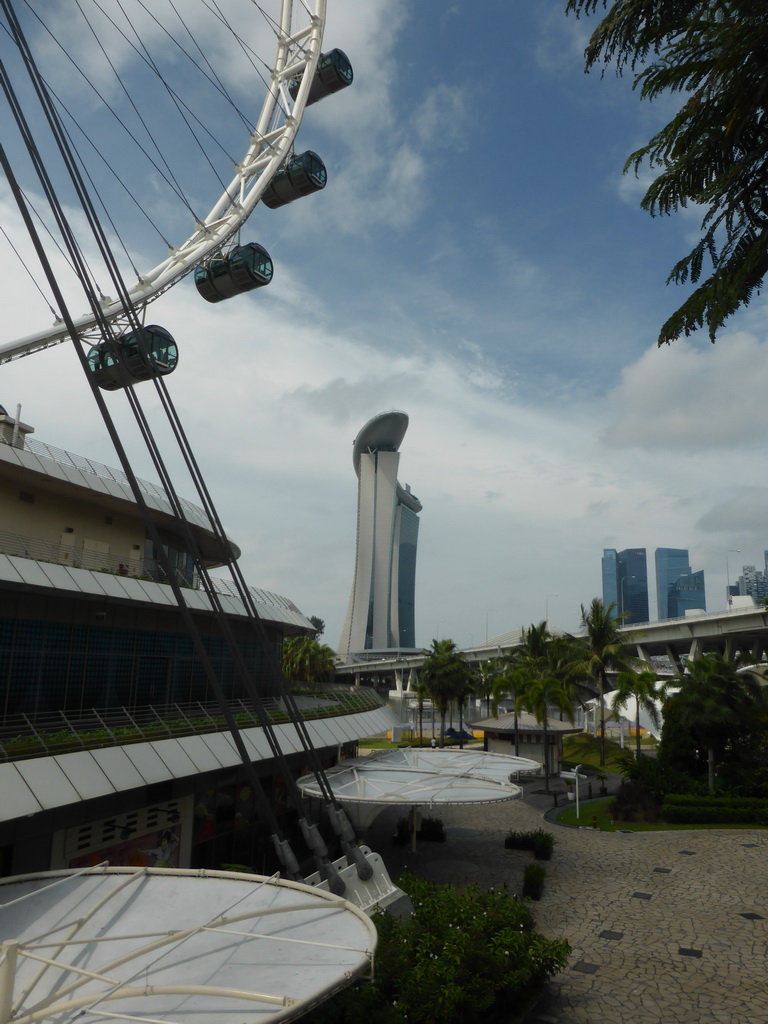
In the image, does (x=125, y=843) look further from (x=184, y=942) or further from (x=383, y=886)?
(x=184, y=942)

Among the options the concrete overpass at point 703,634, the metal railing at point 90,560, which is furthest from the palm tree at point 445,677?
the metal railing at point 90,560

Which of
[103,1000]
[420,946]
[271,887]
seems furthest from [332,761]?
[103,1000]

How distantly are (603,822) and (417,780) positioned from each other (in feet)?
50.7

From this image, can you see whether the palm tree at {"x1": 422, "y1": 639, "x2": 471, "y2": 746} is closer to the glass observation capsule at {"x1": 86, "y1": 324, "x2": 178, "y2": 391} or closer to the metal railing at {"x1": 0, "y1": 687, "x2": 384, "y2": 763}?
the metal railing at {"x1": 0, "y1": 687, "x2": 384, "y2": 763}

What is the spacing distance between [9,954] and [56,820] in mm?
14067

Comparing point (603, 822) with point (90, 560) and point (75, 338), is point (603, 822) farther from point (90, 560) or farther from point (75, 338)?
point (75, 338)

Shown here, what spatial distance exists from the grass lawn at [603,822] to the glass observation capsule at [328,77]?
4256 centimetres

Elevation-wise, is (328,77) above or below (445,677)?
above

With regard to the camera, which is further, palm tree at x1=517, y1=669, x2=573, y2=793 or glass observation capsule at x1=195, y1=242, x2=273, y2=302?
palm tree at x1=517, y1=669, x2=573, y2=793

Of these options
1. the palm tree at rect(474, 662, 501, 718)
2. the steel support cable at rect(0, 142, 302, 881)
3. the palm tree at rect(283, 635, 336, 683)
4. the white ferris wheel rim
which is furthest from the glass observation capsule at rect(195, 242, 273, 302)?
the palm tree at rect(474, 662, 501, 718)

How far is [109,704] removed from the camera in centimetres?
2686

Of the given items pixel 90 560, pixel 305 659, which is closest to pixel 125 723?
pixel 90 560

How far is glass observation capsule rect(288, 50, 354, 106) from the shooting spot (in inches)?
1565

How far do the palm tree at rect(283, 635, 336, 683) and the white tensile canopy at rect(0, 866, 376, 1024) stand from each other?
260ft
